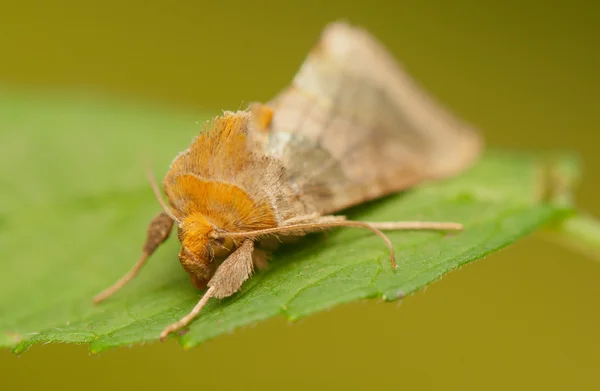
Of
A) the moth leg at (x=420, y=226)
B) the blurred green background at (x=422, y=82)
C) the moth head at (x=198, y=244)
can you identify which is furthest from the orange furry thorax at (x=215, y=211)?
Result: the blurred green background at (x=422, y=82)

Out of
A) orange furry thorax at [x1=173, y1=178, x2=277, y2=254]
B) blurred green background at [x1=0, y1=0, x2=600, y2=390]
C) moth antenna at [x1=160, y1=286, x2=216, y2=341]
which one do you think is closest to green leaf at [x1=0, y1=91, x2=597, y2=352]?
moth antenna at [x1=160, y1=286, x2=216, y2=341]

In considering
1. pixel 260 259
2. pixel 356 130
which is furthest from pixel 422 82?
pixel 260 259

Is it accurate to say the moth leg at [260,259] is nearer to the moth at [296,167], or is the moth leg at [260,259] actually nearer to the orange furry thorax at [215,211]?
the moth at [296,167]

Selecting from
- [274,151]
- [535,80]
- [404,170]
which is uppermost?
[274,151]

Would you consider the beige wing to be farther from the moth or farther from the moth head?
the moth head

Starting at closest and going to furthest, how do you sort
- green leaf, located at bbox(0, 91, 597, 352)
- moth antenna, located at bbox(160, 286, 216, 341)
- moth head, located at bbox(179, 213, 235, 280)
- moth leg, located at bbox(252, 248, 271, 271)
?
moth antenna, located at bbox(160, 286, 216, 341)
green leaf, located at bbox(0, 91, 597, 352)
moth head, located at bbox(179, 213, 235, 280)
moth leg, located at bbox(252, 248, 271, 271)

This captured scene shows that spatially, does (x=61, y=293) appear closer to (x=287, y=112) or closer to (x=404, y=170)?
(x=287, y=112)

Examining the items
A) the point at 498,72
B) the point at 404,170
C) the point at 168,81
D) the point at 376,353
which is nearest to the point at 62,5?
the point at 168,81
